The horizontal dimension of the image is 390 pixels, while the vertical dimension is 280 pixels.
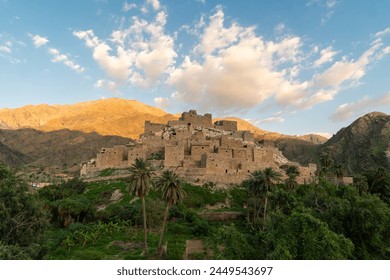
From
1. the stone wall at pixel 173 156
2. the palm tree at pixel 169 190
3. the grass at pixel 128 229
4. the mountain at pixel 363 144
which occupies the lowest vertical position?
the grass at pixel 128 229

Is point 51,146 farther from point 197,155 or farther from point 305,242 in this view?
point 305,242

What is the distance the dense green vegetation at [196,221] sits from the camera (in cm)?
2202

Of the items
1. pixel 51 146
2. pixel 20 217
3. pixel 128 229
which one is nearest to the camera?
pixel 20 217

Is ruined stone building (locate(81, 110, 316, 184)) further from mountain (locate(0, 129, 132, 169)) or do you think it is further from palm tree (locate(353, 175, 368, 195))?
mountain (locate(0, 129, 132, 169))

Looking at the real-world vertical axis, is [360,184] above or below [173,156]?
below

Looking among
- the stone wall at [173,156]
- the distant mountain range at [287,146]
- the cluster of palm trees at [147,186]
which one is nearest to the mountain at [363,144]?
the distant mountain range at [287,146]

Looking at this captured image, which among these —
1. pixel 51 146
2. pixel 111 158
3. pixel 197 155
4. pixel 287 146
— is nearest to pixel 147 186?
pixel 197 155

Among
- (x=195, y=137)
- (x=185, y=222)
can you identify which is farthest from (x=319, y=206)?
(x=195, y=137)

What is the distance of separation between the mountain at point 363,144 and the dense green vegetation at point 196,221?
63239mm

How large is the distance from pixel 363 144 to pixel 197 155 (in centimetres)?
10171

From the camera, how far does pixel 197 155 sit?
71625 mm

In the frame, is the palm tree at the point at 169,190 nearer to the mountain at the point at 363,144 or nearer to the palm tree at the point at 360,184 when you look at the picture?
the palm tree at the point at 360,184

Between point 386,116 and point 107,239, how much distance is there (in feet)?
499

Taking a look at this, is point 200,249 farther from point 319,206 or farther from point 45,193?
point 45,193
